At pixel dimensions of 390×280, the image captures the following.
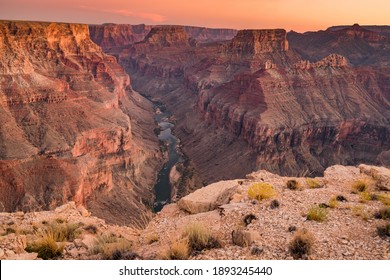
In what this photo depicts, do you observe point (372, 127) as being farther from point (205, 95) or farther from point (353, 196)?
point (353, 196)

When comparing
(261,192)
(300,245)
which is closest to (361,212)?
(261,192)

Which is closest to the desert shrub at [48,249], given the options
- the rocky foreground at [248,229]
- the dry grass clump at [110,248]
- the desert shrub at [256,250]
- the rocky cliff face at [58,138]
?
the rocky foreground at [248,229]

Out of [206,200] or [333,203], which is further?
[206,200]

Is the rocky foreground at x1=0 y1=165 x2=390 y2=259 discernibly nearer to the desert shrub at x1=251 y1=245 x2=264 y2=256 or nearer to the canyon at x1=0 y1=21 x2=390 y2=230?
the desert shrub at x1=251 y1=245 x2=264 y2=256

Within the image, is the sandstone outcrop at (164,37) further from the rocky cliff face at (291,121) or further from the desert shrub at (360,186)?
the desert shrub at (360,186)

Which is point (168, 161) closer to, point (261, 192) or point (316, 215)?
point (261, 192)
